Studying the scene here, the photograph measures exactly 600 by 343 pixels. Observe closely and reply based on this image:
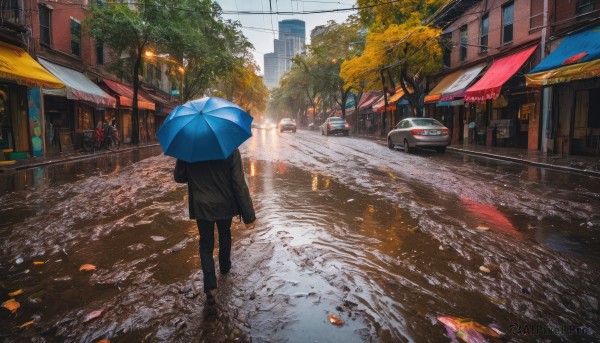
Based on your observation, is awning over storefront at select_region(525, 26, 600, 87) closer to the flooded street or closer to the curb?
the curb

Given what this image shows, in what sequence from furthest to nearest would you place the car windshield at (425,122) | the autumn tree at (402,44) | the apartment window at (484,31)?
the autumn tree at (402,44)
the apartment window at (484,31)
the car windshield at (425,122)

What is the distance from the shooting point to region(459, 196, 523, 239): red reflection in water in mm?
5113

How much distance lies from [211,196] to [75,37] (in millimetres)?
23326

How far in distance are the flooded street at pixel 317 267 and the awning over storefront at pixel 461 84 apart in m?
12.6

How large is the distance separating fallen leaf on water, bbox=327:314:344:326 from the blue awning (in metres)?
13.3

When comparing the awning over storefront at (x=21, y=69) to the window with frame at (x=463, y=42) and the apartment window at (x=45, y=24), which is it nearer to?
the apartment window at (x=45, y=24)

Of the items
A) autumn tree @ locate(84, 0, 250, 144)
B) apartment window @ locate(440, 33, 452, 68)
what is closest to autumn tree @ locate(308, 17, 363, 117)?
apartment window @ locate(440, 33, 452, 68)

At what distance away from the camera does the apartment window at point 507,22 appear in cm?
1845

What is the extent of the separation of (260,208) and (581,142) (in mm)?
14638

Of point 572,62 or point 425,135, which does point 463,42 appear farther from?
point 572,62

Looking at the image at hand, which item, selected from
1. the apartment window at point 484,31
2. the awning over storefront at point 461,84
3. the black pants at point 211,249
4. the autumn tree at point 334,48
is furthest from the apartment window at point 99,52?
the black pants at point 211,249

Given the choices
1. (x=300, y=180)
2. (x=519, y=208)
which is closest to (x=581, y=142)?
(x=519, y=208)

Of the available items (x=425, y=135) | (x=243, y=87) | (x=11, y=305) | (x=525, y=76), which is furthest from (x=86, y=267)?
(x=243, y=87)

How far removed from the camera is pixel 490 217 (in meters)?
5.75
